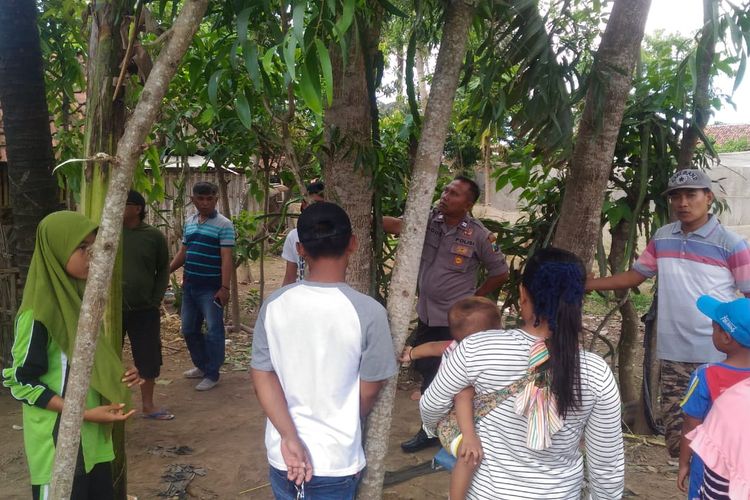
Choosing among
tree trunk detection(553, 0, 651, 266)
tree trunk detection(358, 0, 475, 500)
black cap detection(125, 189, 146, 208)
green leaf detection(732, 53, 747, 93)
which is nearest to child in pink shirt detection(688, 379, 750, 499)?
tree trunk detection(358, 0, 475, 500)

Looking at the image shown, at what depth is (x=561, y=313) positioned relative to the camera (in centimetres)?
176

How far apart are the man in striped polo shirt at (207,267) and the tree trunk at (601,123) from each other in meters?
2.86

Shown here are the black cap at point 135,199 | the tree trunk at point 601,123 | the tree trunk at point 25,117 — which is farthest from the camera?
the black cap at point 135,199

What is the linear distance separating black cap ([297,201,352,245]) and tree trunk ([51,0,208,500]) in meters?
0.50

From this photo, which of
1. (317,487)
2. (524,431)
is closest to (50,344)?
(317,487)

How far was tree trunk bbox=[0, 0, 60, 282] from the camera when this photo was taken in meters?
3.77

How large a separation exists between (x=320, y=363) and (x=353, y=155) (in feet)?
3.88

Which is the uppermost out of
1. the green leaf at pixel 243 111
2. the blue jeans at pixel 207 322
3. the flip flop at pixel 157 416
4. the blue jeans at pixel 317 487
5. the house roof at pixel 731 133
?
the house roof at pixel 731 133

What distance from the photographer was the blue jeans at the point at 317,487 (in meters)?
1.93

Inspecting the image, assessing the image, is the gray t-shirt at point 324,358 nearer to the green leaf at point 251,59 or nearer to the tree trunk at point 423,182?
the tree trunk at point 423,182

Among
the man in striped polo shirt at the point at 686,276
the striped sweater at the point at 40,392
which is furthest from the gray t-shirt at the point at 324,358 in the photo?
the man in striped polo shirt at the point at 686,276

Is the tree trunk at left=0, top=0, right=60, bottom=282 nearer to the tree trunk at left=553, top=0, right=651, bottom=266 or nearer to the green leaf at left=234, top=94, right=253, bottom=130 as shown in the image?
the green leaf at left=234, top=94, right=253, bottom=130

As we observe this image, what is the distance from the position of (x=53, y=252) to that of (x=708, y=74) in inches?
137

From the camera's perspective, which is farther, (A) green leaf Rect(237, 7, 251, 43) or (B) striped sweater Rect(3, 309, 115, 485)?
(B) striped sweater Rect(3, 309, 115, 485)
